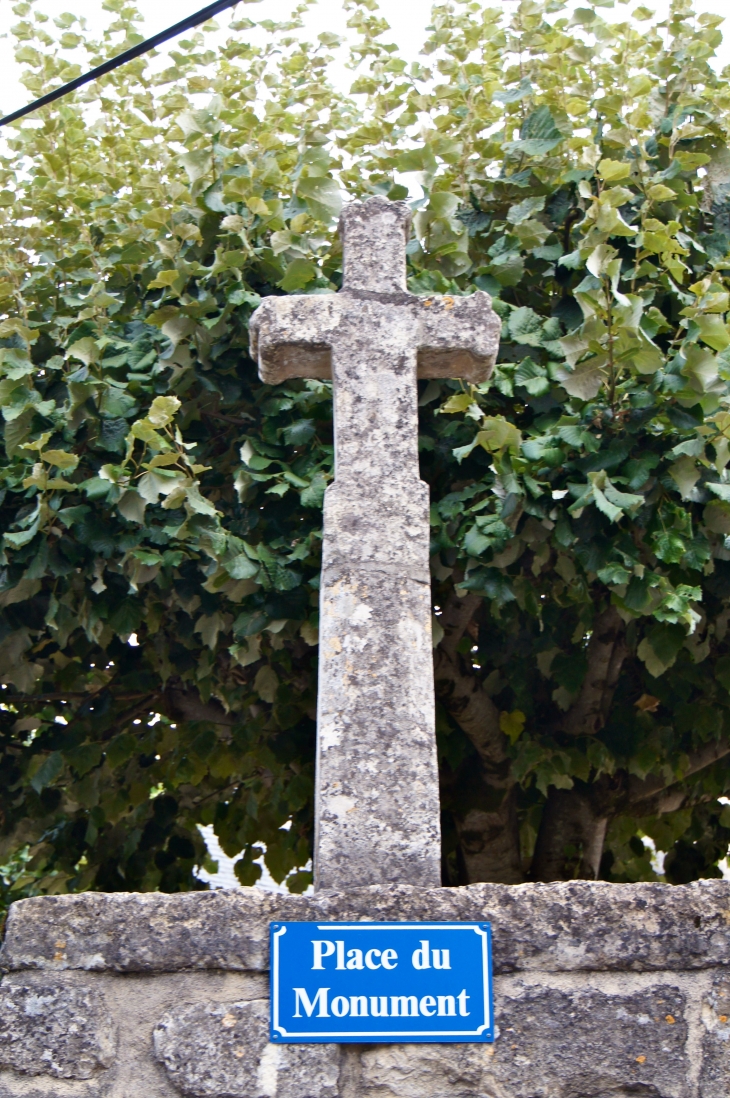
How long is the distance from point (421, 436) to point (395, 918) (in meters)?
2.26

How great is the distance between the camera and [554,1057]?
8.76 ft

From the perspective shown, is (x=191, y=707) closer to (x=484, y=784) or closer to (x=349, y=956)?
(x=484, y=784)

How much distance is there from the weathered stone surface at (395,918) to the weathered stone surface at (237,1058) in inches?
4.3

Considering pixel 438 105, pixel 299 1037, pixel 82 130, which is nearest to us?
pixel 299 1037

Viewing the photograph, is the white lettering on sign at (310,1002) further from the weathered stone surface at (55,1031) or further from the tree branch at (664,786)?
the tree branch at (664,786)

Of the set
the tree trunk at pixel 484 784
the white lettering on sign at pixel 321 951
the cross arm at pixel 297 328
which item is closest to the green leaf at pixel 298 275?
the cross arm at pixel 297 328

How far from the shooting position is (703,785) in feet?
18.9

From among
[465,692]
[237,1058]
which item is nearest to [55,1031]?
[237,1058]

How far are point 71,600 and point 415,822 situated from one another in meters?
2.15

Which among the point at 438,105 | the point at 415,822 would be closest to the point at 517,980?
the point at 415,822

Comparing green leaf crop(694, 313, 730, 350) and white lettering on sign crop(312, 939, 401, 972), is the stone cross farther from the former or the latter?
green leaf crop(694, 313, 730, 350)

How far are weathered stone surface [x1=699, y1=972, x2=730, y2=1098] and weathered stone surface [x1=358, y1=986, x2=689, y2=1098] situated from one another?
0.04m

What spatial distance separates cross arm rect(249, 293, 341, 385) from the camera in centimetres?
355

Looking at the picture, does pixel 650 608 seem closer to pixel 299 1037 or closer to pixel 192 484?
pixel 192 484
